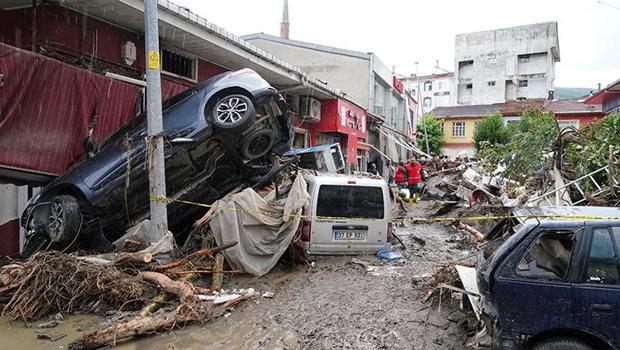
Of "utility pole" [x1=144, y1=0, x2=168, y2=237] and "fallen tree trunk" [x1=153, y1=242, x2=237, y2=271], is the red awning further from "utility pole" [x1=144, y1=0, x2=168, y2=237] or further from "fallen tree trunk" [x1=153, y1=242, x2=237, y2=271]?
"fallen tree trunk" [x1=153, y1=242, x2=237, y2=271]

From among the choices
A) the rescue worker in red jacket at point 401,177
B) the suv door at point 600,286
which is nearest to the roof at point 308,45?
the rescue worker in red jacket at point 401,177

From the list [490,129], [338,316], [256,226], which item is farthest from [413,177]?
[490,129]

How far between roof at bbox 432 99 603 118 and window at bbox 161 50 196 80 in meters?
36.1

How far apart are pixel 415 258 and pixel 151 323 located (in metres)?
5.21

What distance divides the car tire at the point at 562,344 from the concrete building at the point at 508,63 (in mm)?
53549

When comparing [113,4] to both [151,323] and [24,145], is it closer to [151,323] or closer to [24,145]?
[24,145]

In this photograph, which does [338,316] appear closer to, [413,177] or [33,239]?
[33,239]

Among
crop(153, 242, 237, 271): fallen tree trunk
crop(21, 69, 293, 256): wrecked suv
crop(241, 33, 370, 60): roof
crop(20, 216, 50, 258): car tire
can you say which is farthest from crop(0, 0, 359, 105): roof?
crop(241, 33, 370, 60): roof

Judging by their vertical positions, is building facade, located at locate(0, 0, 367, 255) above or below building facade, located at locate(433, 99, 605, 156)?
below

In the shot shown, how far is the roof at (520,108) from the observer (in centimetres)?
3994

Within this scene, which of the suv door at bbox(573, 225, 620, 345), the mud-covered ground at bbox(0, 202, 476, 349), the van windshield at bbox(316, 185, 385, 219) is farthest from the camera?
the van windshield at bbox(316, 185, 385, 219)

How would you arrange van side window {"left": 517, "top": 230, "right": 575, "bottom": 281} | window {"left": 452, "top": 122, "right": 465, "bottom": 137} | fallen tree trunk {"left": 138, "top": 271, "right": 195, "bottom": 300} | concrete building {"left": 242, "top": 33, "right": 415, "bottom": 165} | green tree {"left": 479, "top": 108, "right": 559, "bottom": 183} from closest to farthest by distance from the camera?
van side window {"left": 517, "top": 230, "right": 575, "bottom": 281} < fallen tree trunk {"left": 138, "top": 271, "right": 195, "bottom": 300} < green tree {"left": 479, "top": 108, "right": 559, "bottom": 183} < concrete building {"left": 242, "top": 33, "right": 415, "bottom": 165} < window {"left": 452, "top": 122, "right": 465, "bottom": 137}

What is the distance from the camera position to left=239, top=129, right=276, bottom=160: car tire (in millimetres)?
7598

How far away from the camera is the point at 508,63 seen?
53719 mm
